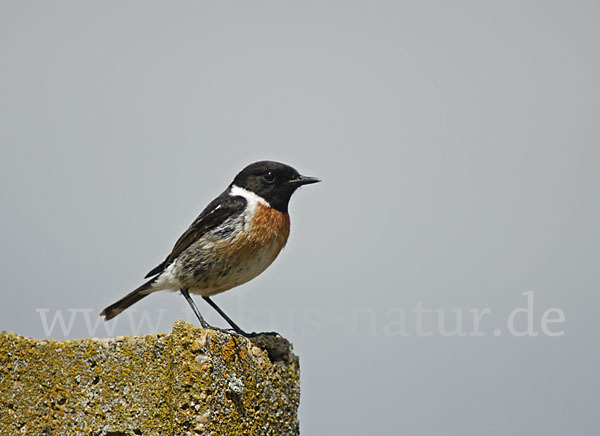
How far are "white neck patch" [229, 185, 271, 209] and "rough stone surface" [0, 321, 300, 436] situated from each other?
237 centimetres

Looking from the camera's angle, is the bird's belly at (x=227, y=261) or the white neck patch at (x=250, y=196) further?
the white neck patch at (x=250, y=196)

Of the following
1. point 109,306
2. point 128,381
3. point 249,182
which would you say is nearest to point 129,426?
point 128,381

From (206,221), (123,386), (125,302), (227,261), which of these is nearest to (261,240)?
(227,261)

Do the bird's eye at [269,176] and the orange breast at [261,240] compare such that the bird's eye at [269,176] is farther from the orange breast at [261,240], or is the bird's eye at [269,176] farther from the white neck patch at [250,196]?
the orange breast at [261,240]

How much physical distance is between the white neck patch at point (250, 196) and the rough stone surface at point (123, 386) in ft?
7.77

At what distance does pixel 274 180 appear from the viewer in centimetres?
653

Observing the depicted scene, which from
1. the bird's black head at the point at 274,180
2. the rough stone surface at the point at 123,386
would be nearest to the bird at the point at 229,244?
the bird's black head at the point at 274,180

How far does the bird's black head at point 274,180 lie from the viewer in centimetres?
646

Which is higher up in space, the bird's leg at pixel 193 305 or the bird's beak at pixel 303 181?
the bird's beak at pixel 303 181

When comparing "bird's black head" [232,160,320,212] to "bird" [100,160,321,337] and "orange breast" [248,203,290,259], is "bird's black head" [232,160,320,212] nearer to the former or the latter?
"bird" [100,160,321,337]

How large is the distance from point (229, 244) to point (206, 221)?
0.34 meters

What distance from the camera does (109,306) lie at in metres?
6.29

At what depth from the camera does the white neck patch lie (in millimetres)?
6255

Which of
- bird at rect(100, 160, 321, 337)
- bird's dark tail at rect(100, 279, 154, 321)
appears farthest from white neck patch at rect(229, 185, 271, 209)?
bird's dark tail at rect(100, 279, 154, 321)
